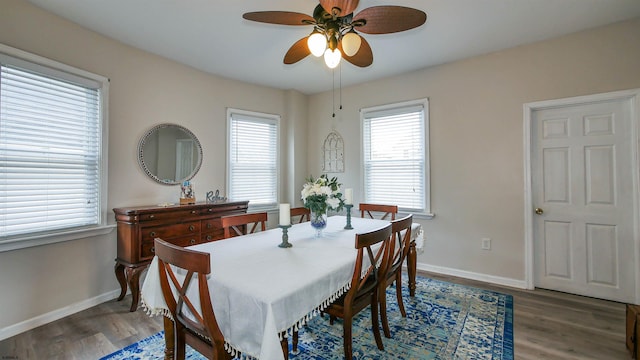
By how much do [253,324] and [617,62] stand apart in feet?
12.7

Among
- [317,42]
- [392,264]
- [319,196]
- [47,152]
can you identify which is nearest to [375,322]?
[392,264]

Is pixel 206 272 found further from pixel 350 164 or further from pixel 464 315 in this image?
pixel 350 164

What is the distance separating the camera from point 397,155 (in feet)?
12.9

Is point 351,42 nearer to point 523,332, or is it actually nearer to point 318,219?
point 318,219

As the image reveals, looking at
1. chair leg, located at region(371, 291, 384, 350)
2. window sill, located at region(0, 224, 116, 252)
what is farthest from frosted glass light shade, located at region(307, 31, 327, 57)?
window sill, located at region(0, 224, 116, 252)

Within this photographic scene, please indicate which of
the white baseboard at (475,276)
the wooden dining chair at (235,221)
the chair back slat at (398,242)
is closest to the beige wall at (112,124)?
the wooden dining chair at (235,221)

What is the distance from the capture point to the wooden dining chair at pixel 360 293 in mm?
1700

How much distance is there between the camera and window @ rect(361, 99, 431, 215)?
12.3 feet

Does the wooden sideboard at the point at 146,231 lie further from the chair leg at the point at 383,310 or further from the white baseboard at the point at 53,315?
the chair leg at the point at 383,310

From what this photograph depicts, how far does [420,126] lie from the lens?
3748 millimetres

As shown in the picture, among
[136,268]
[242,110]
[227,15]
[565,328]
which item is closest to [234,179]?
[242,110]

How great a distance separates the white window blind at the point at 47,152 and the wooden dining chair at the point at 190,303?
1.72 m

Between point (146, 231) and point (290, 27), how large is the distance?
236cm

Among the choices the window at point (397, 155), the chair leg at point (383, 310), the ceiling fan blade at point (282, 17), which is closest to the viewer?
the ceiling fan blade at point (282, 17)
